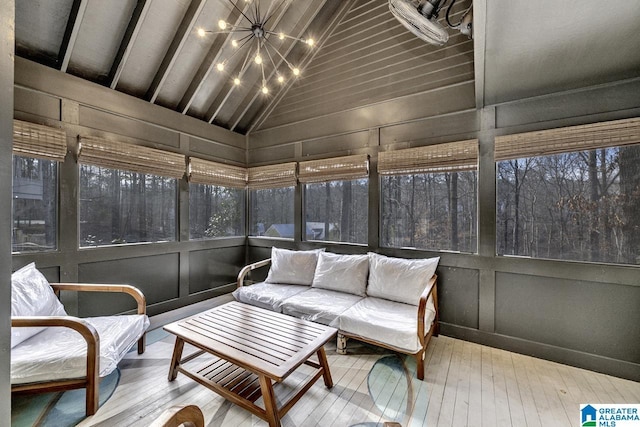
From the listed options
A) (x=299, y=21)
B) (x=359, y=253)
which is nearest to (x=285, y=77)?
(x=299, y=21)

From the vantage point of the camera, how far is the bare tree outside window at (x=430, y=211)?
314cm

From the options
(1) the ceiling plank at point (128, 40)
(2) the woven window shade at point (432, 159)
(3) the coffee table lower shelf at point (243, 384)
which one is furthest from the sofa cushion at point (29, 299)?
(2) the woven window shade at point (432, 159)

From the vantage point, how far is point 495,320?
9.57 ft

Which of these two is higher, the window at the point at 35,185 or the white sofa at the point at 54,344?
the window at the point at 35,185

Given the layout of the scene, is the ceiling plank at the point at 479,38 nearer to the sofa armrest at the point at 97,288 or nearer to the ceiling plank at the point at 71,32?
the ceiling plank at the point at 71,32

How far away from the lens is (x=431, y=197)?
3.35m

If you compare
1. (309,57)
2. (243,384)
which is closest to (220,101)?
(309,57)

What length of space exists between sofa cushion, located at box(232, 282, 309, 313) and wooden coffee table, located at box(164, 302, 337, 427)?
1.60 feet

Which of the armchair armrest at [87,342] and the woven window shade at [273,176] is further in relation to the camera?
the woven window shade at [273,176]

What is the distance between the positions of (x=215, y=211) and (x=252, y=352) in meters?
3.05

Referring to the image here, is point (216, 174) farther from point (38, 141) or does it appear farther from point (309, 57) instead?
point (309, 57)

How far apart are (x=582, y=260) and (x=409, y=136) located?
6.98 ft

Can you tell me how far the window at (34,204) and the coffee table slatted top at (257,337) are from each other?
181 centimetres

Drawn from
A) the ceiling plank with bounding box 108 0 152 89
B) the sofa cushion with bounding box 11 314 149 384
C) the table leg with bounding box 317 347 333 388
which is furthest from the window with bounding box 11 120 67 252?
the table leg with bounding box 317 347 333 388
